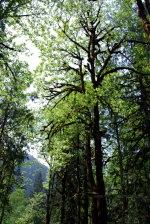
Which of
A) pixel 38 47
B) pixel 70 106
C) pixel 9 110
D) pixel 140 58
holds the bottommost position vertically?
pixel 70 106

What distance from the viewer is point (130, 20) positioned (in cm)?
963

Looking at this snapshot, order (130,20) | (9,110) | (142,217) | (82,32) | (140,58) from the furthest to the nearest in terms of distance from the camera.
→ (9,110) < (82,32) < (130,20) < (140,58) < (142,217)

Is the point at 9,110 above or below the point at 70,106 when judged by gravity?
above

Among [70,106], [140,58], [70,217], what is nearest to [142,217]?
[70,106]

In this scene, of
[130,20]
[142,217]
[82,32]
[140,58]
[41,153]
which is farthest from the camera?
[41,153]

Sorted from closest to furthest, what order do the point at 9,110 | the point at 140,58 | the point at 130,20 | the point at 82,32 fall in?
the point at 140,58, the point at 130,20, the point at 82,32, the point at 9,110

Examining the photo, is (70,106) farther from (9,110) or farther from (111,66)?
(9,110)

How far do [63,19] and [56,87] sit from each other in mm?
4568

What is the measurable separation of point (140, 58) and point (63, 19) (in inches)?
223

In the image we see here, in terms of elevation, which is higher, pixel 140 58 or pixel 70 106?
pixel 140 58

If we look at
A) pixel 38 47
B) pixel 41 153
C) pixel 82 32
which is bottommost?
pixel 41 153

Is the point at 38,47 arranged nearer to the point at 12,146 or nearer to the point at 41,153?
the point at 12,146

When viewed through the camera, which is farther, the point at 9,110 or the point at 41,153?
the point at 41,153

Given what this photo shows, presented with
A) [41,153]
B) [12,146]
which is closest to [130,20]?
[12,146]
